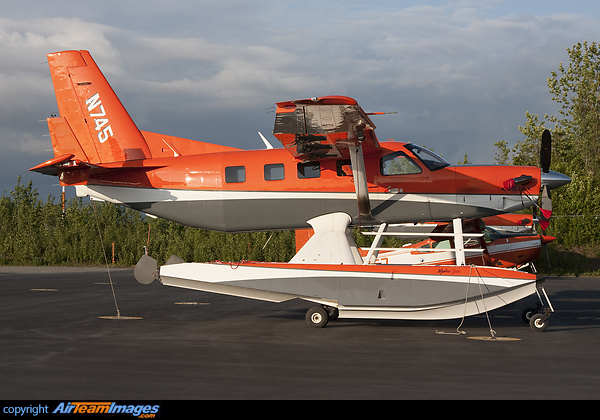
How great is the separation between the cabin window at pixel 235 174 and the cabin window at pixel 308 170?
1112 mm

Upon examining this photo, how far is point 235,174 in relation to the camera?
38.1ft

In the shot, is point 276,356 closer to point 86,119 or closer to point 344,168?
point 344,168

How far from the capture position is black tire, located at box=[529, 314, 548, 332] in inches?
405

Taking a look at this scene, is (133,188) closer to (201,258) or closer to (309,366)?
(309,366)

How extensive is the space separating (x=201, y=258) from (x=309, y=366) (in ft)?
79.0

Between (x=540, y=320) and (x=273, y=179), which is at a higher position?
(x=273, y=179)

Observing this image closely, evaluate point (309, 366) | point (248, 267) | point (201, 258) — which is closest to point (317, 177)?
point (248, 267)

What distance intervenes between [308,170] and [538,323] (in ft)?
16.5

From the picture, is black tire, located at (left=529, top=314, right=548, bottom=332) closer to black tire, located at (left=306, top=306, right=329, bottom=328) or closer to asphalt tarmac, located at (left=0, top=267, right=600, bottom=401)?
asphalt tarmac, located at (left=0, top=267, right=600, bottom=401)

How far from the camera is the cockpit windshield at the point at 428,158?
11539 mm

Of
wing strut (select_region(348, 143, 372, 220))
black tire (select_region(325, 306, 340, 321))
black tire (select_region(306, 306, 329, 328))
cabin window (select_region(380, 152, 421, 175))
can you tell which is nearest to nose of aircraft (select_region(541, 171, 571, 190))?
cabin window (select_region(380, 152, 421, 175))

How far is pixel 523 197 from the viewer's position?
441 inches

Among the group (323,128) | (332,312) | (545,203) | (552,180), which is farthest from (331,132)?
(552,180)

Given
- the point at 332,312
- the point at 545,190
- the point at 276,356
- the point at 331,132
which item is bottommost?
the point at 332,312
